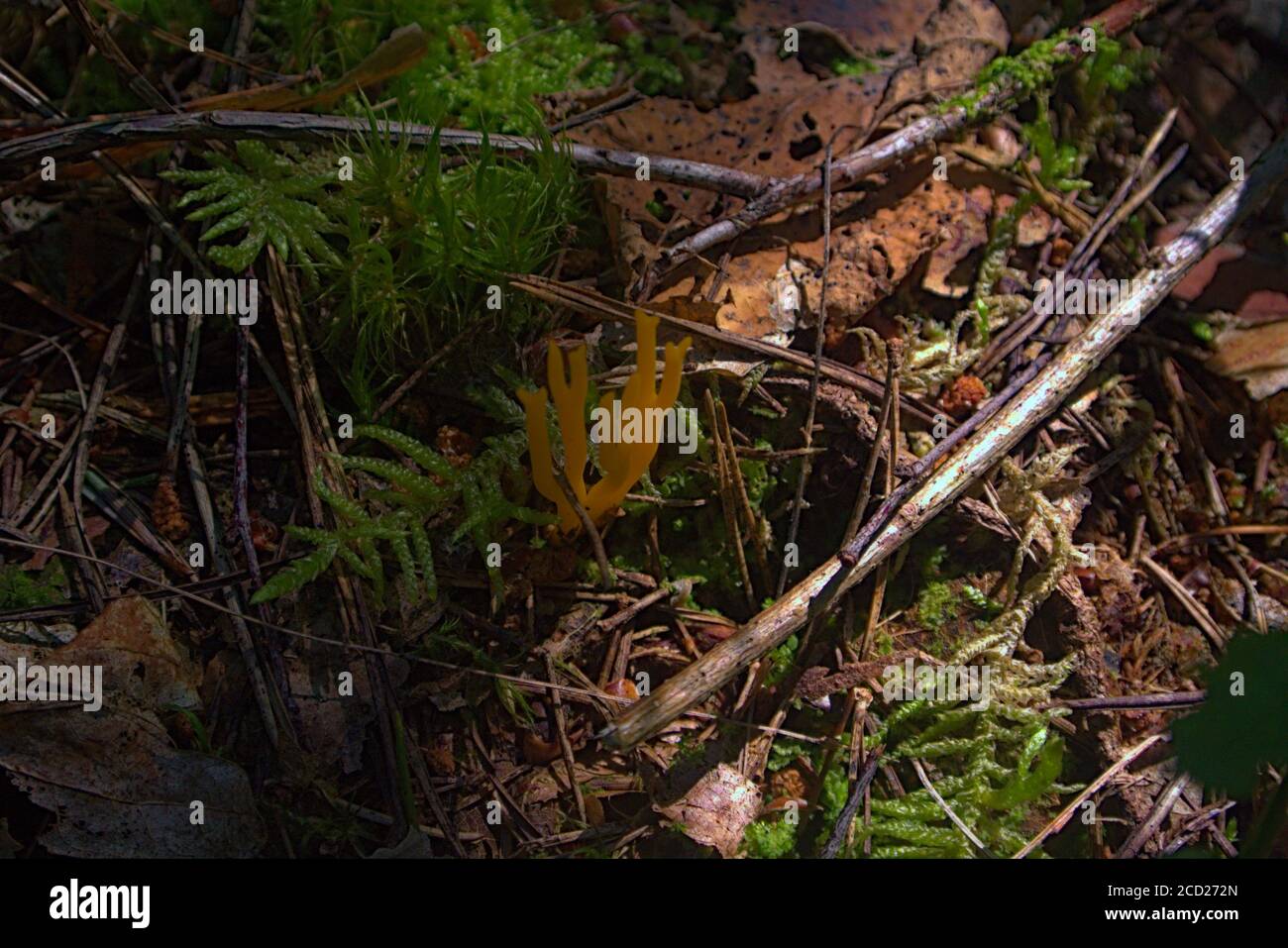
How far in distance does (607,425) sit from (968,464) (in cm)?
85

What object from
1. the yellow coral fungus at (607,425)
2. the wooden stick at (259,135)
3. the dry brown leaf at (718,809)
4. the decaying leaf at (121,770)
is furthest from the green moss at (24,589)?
the dry brown leaf at (718,809)

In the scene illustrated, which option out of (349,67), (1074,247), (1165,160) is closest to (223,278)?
(349,67)

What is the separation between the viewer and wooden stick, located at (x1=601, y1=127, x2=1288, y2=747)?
69.7 inches

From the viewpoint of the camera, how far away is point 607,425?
1.96 meters

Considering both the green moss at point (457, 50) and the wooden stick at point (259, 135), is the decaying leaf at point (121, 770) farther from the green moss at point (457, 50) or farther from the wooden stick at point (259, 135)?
the green moss at point (457, 50)

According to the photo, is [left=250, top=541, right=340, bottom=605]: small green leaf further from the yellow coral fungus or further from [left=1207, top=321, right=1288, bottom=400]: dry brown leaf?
[left=1207, top=321, right=1288, bottom=400]: dry brown leaf

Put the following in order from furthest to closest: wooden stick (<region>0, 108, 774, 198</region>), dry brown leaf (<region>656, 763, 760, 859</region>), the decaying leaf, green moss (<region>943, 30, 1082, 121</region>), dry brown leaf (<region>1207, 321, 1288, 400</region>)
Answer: green moss (<region>943, 30, 1082, 121</region>) → dry brown leaf (<region>1207, 321, 1288, 400</region>) → wooden stick (<region>0, 108, 774, 198</region>) → dry brown leaf (<region>656, 763, 760, 859</region>) → the decaying leaf

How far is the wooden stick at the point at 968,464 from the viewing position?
1.77 metres

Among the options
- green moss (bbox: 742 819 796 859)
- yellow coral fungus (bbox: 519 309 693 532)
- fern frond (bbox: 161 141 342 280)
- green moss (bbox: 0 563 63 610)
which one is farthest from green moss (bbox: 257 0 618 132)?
green moss (bbox: 742 819 796 859)

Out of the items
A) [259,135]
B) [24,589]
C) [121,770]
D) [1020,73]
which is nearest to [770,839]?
[121,770]

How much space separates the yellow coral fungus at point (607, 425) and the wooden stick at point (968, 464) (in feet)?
1.38

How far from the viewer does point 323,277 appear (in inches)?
87.4

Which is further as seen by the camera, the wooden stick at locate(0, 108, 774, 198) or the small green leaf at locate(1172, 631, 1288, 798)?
the wooden stick at locate(0, 108, 774, 198)

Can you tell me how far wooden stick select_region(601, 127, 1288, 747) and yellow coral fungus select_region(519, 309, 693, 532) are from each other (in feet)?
1.38
